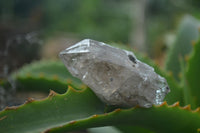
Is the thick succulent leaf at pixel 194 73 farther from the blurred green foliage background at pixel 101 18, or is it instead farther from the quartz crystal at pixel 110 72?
the blurred green foliage background at pixel 101 18

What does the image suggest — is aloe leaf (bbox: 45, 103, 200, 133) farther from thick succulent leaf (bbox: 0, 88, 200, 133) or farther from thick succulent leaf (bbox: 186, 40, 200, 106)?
thick succulent leaf (bbox: 186, 40, 200, 106)

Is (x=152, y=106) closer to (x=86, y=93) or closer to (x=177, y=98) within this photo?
(x=86, y=93)

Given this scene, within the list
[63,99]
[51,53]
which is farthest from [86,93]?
[51,53]

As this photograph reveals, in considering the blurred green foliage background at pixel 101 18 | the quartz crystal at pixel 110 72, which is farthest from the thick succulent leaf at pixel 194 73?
the blurred green foliage background at pixel 101 18

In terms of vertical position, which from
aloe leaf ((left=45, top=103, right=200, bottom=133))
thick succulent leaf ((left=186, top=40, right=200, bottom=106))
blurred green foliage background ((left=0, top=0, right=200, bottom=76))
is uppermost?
blurred green foliage background ((left=0, top=0, right=200, bottom=76))

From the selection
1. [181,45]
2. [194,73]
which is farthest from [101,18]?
[194,73]

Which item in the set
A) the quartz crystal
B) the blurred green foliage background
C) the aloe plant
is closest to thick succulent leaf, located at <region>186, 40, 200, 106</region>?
the aloe plant
